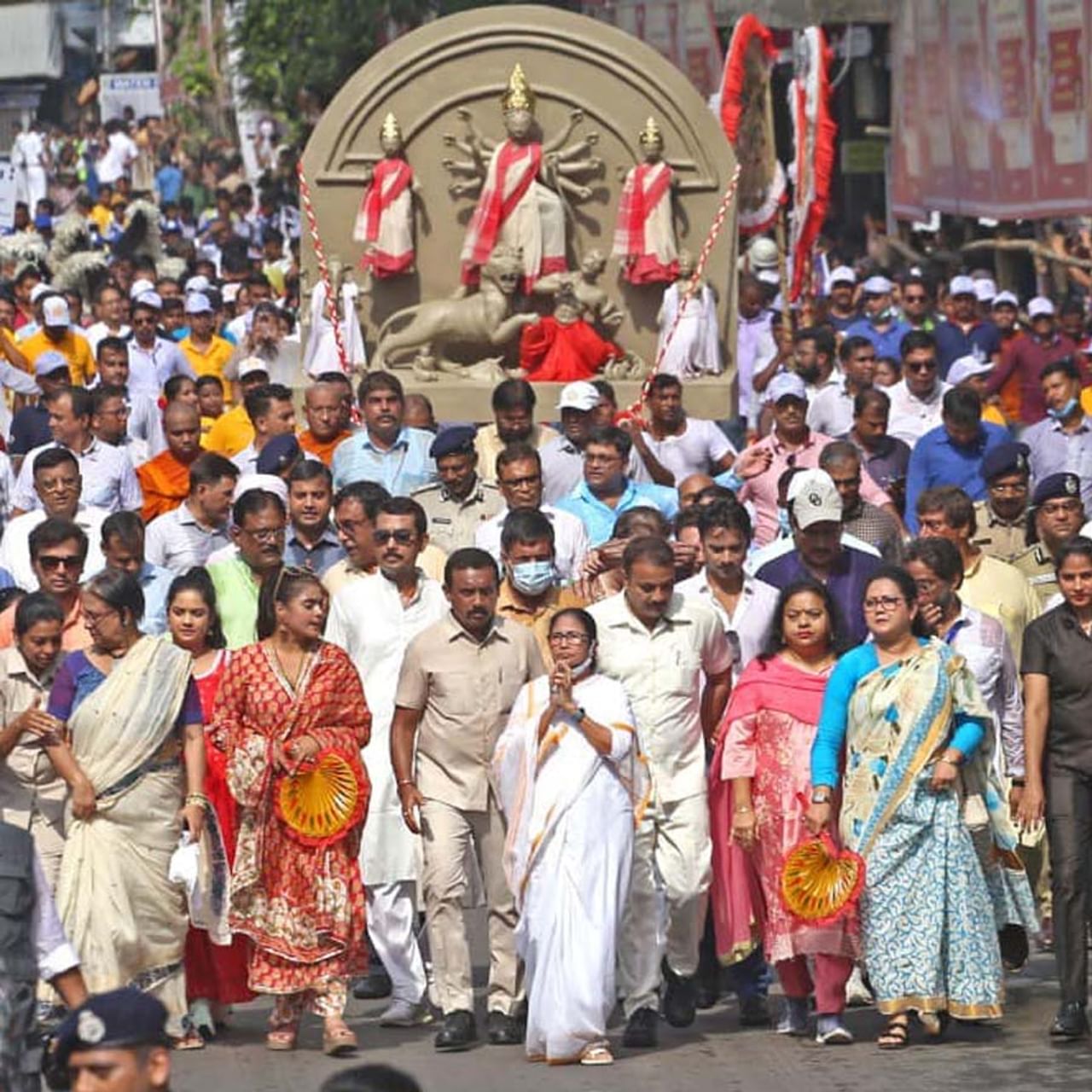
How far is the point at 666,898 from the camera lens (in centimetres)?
1056

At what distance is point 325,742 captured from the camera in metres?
10.2

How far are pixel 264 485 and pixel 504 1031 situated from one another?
9.83 feet

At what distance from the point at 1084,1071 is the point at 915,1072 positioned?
50 centimetres

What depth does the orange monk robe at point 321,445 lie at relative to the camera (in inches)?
566

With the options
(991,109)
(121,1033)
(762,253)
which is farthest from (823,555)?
(991,109)

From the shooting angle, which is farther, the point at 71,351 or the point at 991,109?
the point at 991,109

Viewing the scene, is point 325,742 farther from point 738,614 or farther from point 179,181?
point 179,181

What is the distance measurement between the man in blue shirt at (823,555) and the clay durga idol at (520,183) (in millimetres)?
8127

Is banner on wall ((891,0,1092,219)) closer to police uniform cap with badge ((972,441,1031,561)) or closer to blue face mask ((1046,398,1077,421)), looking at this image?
blue face mask ((1046,398,1077,421))

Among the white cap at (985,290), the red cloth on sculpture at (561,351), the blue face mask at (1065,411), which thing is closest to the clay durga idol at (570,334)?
the red cloth on sculpture at (561,351)

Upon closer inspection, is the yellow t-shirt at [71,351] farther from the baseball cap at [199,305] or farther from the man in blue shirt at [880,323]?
the man in blue shirt at [880,323]

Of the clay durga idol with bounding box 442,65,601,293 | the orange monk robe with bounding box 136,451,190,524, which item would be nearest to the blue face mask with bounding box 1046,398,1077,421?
the orange monk robe with bounding box 136,451,190,524

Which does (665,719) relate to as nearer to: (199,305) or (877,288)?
(199,305)

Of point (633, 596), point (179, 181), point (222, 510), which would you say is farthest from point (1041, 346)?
point (179, 181)
